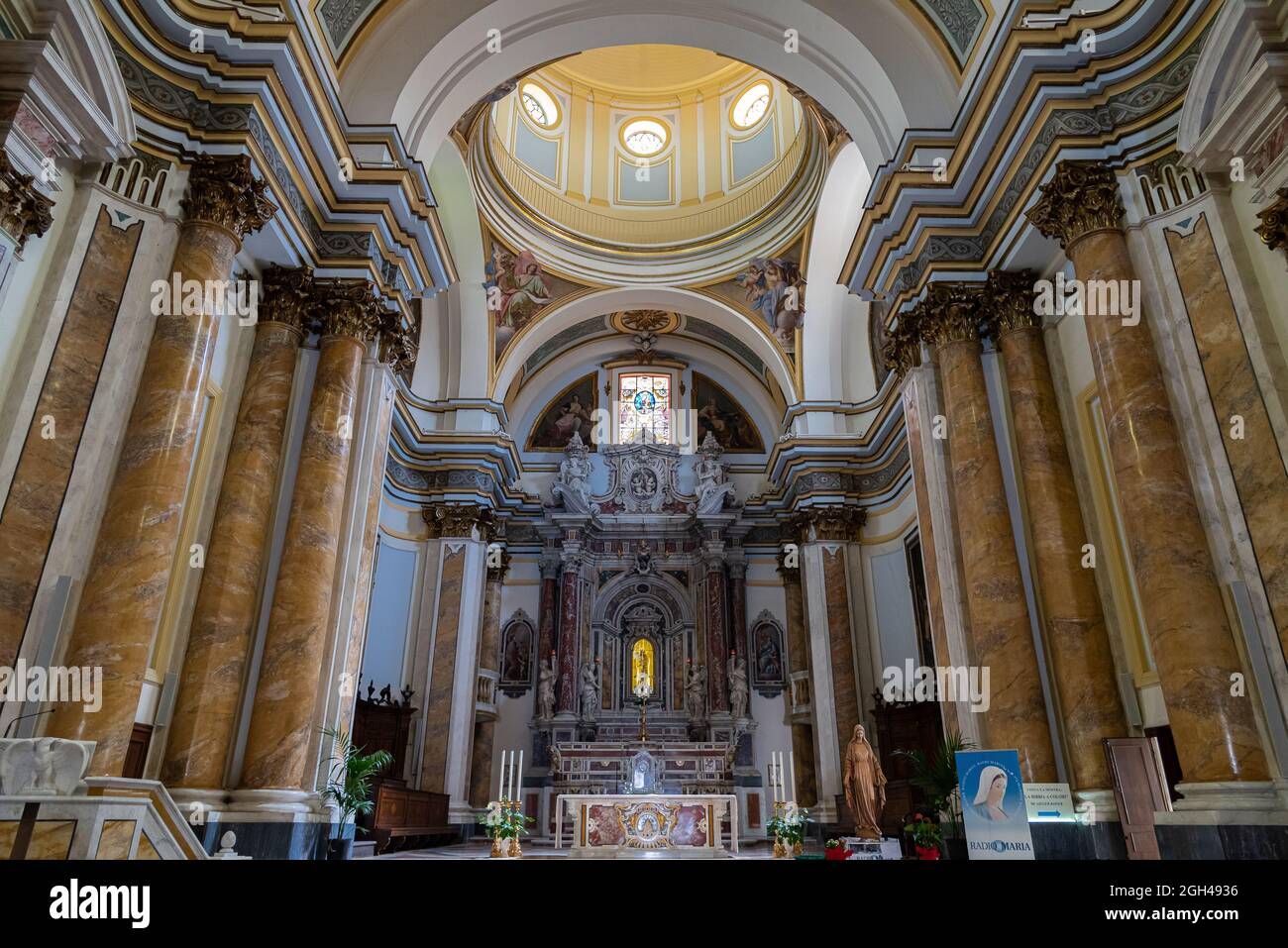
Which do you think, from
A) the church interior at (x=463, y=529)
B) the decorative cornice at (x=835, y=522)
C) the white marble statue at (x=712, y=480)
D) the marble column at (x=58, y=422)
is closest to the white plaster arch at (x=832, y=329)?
the church interior at (x=463, y=529)

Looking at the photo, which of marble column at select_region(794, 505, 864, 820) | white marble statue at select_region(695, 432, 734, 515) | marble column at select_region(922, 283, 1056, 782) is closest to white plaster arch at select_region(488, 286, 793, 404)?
white marble statue at select_region(695, 432, 734, 515)

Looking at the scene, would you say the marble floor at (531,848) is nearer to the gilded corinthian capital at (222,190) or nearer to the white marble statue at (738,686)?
the white marble statue at (738,686)

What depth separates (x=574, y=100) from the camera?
18781mm

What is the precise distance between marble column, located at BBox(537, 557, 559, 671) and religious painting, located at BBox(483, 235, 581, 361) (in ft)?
16.8

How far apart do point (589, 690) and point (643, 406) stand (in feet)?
24.8

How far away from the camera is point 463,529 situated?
16031 millimetres

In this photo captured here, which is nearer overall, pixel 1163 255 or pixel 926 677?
pixel 1163 255

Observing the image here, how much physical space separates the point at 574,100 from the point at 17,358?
51.1ft

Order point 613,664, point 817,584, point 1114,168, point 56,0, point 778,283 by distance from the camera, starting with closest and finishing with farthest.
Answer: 1. point 56,0
2. point 1114,168
3. point 817,584
4. point 778,283
5. point 613,664

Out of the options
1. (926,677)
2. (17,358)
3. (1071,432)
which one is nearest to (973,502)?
(1071,432)

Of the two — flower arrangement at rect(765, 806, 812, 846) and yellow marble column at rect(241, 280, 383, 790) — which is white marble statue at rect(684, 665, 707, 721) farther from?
yellow marble column at rect(241, 280, 383, 790)

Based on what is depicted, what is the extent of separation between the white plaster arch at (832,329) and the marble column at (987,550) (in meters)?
7.37

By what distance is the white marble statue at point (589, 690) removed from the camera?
1750 cm

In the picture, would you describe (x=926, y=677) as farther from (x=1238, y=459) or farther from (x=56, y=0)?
(x=56, y=0)
